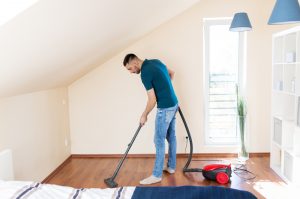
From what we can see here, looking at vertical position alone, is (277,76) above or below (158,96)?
above

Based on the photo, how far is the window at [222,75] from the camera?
13.0 ft

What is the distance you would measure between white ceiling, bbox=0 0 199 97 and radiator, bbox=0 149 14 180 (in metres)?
0.48

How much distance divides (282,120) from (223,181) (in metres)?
0.98

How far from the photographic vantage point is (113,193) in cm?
156

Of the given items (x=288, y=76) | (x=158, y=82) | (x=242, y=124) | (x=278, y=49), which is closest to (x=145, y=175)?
(x=158, y=82)

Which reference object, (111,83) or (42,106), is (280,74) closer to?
(111,83)

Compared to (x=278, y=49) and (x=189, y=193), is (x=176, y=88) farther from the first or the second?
(x=189, y=193)

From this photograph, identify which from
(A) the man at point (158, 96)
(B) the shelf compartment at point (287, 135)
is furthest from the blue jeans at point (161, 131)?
(B) the shelf compartment at point (287, 135)

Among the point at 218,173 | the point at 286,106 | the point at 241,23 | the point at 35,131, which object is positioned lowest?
the point at 218,173

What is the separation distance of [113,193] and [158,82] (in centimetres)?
164

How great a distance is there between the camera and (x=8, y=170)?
224 centimetres

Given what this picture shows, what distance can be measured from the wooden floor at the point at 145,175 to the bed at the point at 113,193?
4.61 ft

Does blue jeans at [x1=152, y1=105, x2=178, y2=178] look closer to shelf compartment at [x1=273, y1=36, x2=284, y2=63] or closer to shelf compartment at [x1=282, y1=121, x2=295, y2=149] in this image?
shelf compartment at [x1=282, y1=121, x2=295, y2=149]

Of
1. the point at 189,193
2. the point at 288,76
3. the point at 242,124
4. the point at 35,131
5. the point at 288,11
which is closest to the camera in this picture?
the point at 189,193
